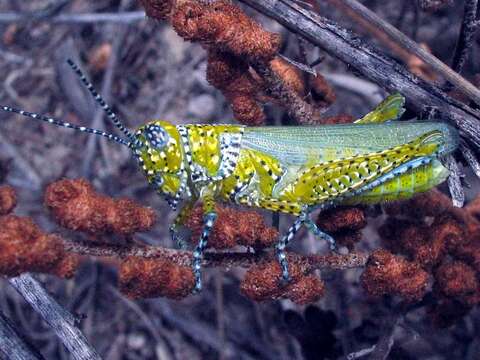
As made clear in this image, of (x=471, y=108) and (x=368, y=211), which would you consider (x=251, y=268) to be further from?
(x=471, y=108)

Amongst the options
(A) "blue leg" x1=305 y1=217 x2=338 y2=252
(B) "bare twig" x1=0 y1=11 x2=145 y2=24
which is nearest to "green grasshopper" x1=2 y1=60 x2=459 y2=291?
(A) "blue leg" x1=305 y1=217 x2=338 y2=252

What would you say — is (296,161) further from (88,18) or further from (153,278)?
(88,18)

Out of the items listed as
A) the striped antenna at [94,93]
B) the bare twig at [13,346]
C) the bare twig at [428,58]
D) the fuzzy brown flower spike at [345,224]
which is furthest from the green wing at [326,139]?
the bare twig at [13,346]

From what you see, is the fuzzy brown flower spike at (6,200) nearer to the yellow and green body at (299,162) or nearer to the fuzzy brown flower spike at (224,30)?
the yellow and green body at (299,162)

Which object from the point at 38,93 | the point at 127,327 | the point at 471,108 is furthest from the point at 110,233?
the point at 38,93

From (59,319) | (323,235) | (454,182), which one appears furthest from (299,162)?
(59,319)

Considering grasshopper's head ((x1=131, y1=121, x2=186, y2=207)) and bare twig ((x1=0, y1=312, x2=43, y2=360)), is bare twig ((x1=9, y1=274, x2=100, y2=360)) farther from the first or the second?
grasshopper's head ((x1=131, y1=121, x2=186, y2=207))
